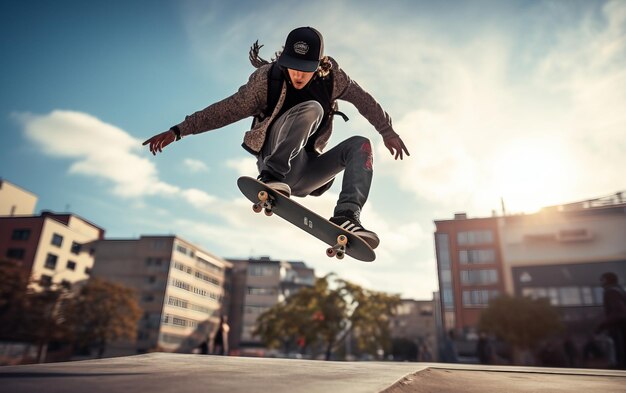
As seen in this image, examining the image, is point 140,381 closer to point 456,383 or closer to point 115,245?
point 456,383

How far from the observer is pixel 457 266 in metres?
56.2

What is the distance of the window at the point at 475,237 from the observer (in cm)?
5616

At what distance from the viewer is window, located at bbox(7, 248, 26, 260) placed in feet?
171

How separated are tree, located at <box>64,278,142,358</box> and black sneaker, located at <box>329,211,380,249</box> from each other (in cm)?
4506

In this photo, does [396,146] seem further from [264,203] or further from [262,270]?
[262,270]

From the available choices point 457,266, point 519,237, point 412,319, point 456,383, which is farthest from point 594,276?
point 456,383

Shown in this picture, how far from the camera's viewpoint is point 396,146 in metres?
4.20

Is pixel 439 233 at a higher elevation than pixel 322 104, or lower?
higher

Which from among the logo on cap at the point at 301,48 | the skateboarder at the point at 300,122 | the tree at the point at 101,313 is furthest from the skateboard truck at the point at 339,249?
the tree at the point at 101,313

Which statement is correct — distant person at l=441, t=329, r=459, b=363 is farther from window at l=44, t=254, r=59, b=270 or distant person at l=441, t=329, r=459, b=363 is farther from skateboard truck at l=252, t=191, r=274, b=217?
window at l=44, t=254, r=59, b=270

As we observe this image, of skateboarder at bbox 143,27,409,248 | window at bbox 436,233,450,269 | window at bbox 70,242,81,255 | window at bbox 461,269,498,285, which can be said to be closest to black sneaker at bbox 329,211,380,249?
skateboarder at bbox 143,27,409,248

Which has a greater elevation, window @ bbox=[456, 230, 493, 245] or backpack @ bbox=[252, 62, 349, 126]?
window @ bbox=[456, 230, 493, 245]

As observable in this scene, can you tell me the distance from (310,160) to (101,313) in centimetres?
4691

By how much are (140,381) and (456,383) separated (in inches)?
76.8
